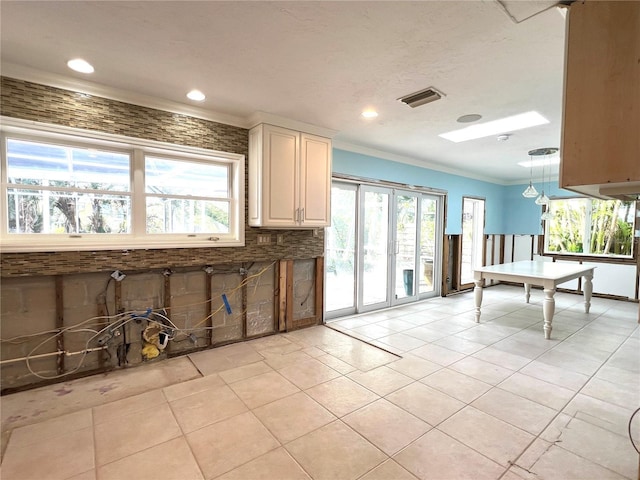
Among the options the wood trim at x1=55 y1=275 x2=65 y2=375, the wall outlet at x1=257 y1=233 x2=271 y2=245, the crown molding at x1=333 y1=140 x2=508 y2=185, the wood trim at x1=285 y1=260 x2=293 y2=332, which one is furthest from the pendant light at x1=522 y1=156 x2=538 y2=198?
the wood trim at x1=55 y1=275 x2=65 y2=375

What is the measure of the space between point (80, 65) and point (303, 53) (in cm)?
175

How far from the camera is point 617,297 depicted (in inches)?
234

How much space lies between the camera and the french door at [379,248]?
466 centimetres

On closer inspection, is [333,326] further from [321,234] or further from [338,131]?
[338,131]

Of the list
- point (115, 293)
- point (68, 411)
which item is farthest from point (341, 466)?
point (115, 293)

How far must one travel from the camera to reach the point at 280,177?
3.51 m

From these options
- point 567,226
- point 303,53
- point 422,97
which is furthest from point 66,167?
point 567,226

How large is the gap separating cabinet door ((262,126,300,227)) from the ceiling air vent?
1.31 meters

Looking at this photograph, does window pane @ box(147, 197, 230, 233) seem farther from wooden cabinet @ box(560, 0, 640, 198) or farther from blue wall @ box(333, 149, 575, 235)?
wooden cabinet @ box(560, 0, 640, 198)

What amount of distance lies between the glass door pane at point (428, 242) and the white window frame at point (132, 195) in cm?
364

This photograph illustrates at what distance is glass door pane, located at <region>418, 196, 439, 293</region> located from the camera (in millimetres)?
5844

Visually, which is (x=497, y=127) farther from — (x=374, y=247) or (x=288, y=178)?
(x=288, y=178)

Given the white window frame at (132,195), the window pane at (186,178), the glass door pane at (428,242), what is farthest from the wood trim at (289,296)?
the glass door pane at (428,242)

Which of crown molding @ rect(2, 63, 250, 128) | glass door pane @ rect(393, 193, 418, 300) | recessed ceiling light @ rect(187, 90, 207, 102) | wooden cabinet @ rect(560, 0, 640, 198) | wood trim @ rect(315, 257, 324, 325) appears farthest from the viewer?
glass door pane @ rect(393, 193, 418, 300)
